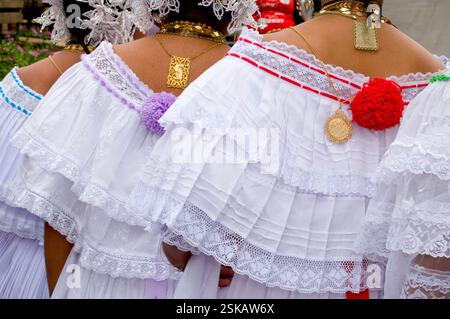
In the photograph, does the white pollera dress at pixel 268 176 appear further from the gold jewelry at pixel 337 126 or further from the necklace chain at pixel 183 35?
the necklace chain at pixel 183 35

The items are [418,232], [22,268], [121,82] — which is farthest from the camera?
[22,268]

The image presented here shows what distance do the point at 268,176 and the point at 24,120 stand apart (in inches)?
61.1

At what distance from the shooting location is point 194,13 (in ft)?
7.04

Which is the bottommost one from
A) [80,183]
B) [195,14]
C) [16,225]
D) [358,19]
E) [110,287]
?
[16,225]

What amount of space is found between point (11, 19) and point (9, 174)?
5096mm

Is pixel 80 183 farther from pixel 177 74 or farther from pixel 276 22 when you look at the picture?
pixel 276 22

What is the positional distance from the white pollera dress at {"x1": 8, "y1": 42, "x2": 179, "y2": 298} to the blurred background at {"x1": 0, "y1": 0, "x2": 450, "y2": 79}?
204 cm

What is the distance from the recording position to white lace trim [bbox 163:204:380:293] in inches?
62.8

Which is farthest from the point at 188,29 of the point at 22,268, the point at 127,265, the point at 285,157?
the point at 22,268

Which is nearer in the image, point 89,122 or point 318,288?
point 318,288

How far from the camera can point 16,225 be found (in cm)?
272

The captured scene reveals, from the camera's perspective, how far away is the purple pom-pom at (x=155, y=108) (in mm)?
1978
